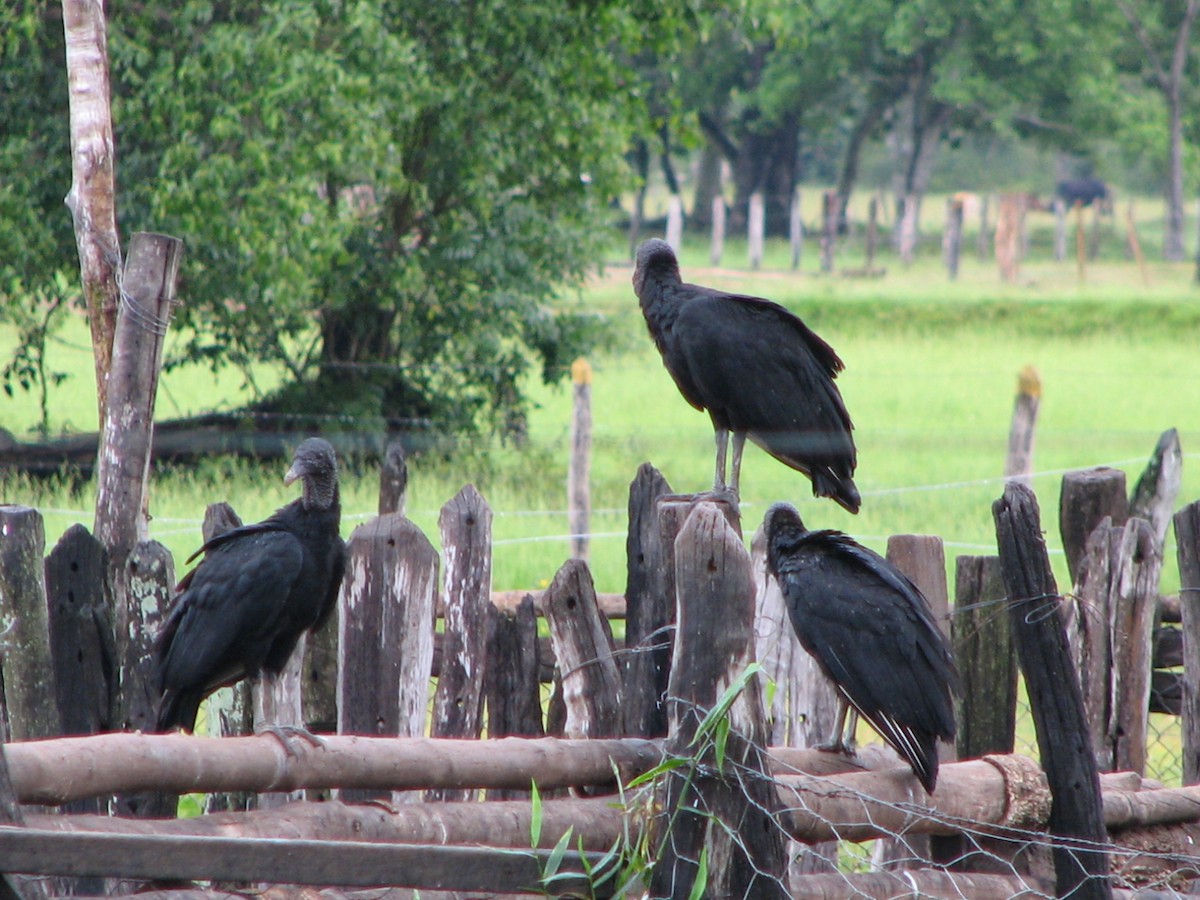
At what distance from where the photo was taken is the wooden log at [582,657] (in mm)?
3201

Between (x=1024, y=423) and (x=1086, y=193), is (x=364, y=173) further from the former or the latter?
(x=1086, y=193)

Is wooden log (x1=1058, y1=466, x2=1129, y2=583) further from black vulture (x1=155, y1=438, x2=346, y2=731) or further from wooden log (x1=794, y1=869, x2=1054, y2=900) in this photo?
black vulture (x1=155, y1=438, x2=346, y2=731)

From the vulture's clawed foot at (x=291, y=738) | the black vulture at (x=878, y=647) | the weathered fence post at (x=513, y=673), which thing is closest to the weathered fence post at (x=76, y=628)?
the vulture's clawed foot at (x=291, y=738)

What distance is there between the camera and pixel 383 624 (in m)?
3.23

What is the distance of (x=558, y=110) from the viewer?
9.23 metres

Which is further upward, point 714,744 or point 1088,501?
point 1088,501

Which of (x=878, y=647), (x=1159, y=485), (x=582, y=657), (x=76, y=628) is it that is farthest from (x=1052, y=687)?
(x=76, y=628)

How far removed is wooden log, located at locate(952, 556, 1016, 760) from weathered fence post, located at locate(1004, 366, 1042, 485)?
365 cm

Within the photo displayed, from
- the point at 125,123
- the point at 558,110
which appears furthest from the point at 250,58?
the point at 558,110

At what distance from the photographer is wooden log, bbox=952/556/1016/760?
353 centimetres

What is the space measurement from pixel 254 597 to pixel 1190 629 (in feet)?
7.86

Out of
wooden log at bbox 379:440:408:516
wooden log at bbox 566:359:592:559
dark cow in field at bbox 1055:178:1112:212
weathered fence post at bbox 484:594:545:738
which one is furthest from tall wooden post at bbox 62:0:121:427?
dark cow in field at bbox 1055:178:1112:212

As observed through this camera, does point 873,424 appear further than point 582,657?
Yes

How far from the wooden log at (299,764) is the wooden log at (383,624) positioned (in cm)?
64
